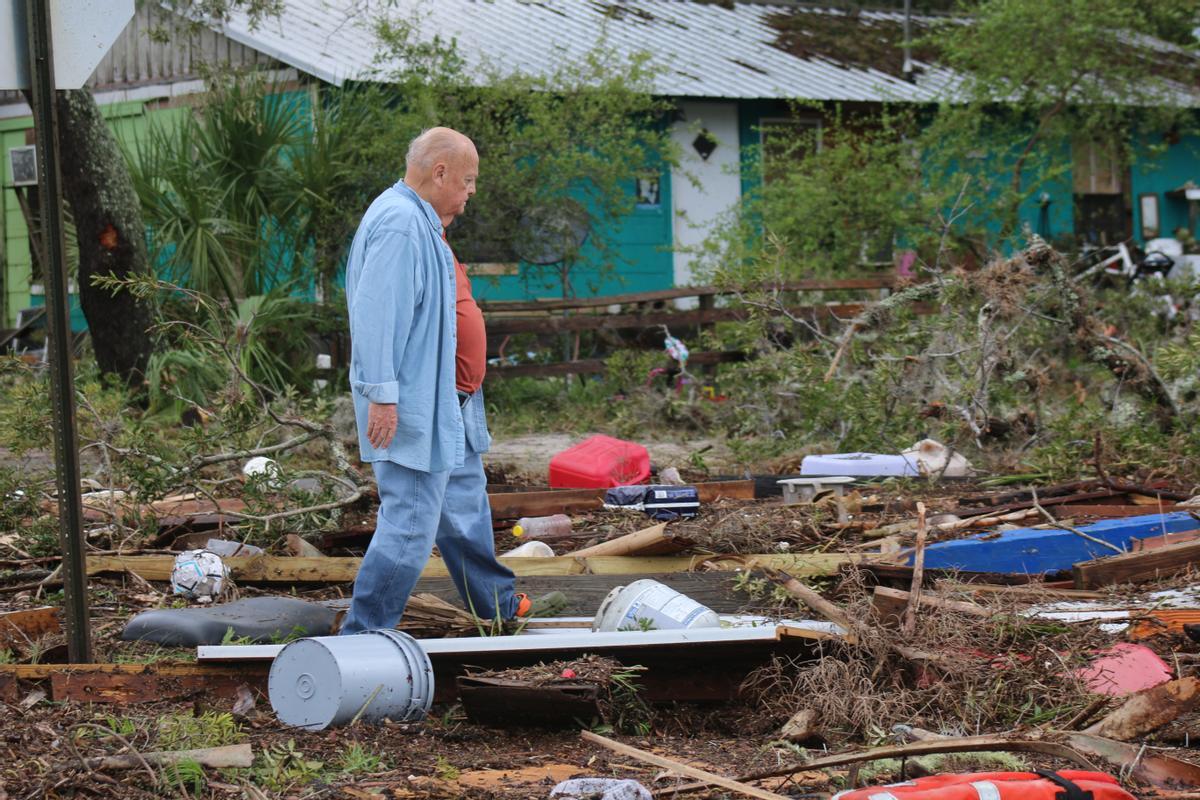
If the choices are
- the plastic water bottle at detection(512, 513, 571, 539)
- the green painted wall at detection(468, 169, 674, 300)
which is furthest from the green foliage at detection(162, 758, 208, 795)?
the green painted wall at detection(468, 169, 674, 300)

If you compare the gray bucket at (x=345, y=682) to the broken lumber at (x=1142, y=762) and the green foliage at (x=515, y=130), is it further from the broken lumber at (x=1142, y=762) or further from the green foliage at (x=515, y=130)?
the green foliage at (x=515, y=130)

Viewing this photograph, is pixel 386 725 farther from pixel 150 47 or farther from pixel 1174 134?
pixel 1174 134

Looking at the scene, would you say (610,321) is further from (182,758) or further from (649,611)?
(182,758)

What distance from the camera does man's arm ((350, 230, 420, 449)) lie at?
4.37m

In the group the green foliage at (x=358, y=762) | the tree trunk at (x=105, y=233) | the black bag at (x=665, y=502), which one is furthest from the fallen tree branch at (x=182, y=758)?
the tree trunk at (x=105, y=233)

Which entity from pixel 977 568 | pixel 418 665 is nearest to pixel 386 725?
pixel 418 665

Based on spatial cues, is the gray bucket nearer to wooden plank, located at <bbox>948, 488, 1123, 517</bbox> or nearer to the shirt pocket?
the shirt pocket

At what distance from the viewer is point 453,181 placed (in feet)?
15.4

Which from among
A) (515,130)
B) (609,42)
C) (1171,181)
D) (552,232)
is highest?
(609,42)

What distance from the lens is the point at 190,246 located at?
12.0 metres

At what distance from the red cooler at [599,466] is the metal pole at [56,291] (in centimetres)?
377

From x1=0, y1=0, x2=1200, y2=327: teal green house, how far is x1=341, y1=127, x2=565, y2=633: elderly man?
859 cm

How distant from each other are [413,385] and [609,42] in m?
14.1

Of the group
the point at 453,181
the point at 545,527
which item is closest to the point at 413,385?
the point at 453,181
